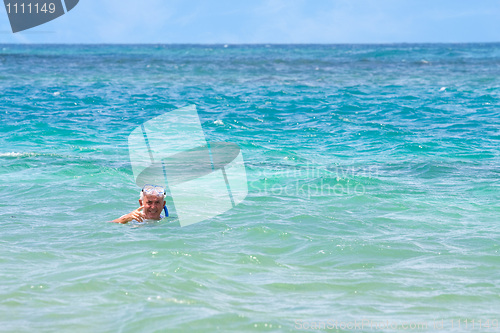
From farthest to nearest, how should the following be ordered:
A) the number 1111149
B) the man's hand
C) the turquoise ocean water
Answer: the number 1111149 < the man's hand < the turquoise ocean water

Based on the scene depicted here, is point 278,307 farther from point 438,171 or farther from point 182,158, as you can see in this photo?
point 182,158

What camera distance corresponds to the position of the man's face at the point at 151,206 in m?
7.84

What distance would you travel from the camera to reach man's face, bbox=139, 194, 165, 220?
7.84 m

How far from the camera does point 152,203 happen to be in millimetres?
7844

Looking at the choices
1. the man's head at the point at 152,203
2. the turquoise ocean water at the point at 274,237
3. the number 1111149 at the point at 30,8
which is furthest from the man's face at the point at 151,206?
the number 1111149 at the point at 30,8

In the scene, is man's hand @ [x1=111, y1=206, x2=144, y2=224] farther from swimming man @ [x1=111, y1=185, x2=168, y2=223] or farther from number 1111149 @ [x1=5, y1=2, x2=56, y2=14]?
number 1111149 @ [x1=5, y1=2, x2=56, y2=14]

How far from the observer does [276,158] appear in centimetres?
1290

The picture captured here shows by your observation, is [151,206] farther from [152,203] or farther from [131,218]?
[131,218]

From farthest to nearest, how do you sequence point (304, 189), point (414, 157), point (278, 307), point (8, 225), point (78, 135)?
point (78, 135), point (414, 157), point (304, 189), point (8, 225), point (278, 307)

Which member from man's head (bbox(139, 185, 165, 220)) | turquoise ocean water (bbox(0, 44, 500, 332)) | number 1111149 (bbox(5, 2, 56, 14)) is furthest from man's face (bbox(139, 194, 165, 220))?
number 1111149 (bbox(5, 2, 56, 14))

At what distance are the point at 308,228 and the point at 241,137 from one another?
8332 mm

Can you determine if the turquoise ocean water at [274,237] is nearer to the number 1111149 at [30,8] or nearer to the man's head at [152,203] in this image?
the man's head at [152,203]

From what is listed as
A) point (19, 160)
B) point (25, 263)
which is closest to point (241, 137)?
point (19, 160)

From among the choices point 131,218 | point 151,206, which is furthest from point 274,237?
point 131,218
